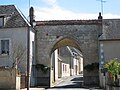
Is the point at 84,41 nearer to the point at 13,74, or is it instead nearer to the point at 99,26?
the point at 99,26

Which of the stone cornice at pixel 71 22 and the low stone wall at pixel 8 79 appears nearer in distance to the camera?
the low stone wall at pixel 8 79

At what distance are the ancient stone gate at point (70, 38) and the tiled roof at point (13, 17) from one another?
11.5 feet

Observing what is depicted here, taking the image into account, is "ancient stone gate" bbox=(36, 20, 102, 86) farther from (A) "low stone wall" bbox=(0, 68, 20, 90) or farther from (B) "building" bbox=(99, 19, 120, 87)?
(A) "low stone wall" bbox=(0, 68, 20, 90)

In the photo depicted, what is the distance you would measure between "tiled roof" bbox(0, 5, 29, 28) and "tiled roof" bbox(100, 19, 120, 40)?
29.6 feet

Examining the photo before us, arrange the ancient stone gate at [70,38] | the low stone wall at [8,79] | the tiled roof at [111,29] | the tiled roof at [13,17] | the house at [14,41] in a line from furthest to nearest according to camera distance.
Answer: the ancient stone gate at [70,38]
the tiled roof at [111,29]
the tiled roof at [13,17]
the house at [14,41]
the low stone wall at [8,79]

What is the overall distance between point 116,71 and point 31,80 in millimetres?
16700

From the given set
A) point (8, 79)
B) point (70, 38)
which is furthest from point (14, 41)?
point (8, 79)

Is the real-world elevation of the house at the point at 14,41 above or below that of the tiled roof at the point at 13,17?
below

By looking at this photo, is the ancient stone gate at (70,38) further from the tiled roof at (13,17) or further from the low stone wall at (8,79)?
the low stone wall at (8,79)

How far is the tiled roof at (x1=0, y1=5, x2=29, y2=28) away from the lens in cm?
3462

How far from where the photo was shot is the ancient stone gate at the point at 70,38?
1464 inches

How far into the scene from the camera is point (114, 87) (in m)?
20.1

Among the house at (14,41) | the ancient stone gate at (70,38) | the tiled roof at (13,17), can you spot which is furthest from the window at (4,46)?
the ancient stone gate at (70,38)

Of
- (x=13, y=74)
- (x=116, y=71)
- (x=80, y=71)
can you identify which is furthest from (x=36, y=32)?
(x=80, y=71)
